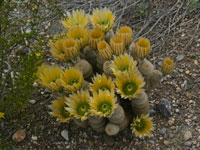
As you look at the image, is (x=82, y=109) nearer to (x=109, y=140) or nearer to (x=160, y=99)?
(x=109, y=140)

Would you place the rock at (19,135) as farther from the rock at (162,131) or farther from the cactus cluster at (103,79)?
the rock at (162,131)

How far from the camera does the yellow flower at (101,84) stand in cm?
154

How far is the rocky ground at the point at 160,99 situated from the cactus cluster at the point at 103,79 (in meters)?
0.24

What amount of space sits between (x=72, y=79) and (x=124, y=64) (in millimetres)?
319

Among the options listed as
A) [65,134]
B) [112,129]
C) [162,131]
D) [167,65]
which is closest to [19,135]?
[65,134]

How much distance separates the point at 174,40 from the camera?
245 centimetres

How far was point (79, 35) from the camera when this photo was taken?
175cm

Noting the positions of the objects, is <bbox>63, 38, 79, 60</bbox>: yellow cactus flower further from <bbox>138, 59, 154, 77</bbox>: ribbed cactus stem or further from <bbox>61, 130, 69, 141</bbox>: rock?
<bbox>61, 130, 69, 141</bbox>: rock

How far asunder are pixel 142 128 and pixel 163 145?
0.86 ft

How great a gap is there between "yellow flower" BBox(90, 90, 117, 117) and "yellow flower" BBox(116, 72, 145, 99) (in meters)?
0.07

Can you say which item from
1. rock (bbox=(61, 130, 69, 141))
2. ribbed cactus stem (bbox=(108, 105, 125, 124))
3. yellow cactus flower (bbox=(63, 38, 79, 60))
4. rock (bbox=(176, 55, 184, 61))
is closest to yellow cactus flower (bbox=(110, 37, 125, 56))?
yellow cactus flower (bbox=(63, 38, 79, 60))

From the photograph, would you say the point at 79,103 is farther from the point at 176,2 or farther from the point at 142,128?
the point at 176,2

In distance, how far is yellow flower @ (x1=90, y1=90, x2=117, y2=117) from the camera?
1458 millimetres

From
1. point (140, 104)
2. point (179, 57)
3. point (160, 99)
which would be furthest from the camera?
point (179, 57)
